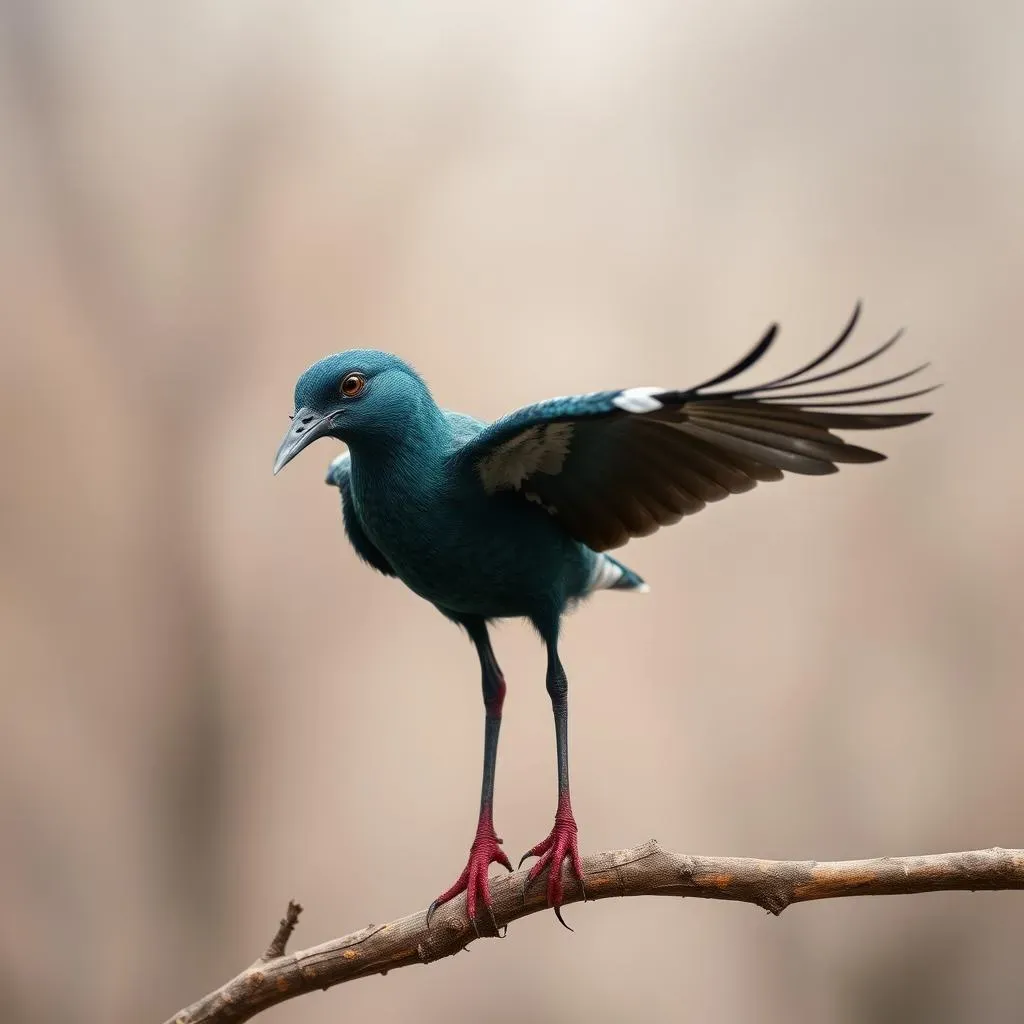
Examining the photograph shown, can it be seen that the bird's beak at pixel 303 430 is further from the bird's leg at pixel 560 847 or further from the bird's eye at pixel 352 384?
the bird's leg at pixel 560 847

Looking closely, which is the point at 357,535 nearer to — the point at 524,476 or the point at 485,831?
the point at 524,476

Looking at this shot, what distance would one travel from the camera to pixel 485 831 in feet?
6.88

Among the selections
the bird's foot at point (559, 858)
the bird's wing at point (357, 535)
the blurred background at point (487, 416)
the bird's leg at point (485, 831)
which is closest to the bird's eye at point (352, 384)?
the bird's wing at point (357, 535)

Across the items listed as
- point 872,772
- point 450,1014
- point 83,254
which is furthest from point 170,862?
point 872,772

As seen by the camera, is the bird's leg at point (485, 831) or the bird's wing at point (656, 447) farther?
the bird's leg at point (485, 831)

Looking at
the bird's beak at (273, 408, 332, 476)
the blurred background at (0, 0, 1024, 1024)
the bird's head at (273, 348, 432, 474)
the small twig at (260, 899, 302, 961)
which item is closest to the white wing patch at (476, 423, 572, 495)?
the bird's head at (273, 348, 432, 474)

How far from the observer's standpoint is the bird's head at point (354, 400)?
188cm

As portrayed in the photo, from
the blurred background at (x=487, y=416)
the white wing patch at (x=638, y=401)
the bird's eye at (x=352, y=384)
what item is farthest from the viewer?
the blurred background at (x=487, y=416)

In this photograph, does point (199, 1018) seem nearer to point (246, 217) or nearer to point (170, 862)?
point (170, 862)

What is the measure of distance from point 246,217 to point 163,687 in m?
1.77

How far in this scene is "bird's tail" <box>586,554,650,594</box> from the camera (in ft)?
7.58

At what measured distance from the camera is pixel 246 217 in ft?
14.8

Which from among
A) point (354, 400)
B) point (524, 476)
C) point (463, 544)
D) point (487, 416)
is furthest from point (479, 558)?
point (487, 416)

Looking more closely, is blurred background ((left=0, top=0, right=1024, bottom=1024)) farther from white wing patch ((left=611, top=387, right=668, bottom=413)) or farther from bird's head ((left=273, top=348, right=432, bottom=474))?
white wing patch ((left=611, top=387, right=668, bottom=413))
